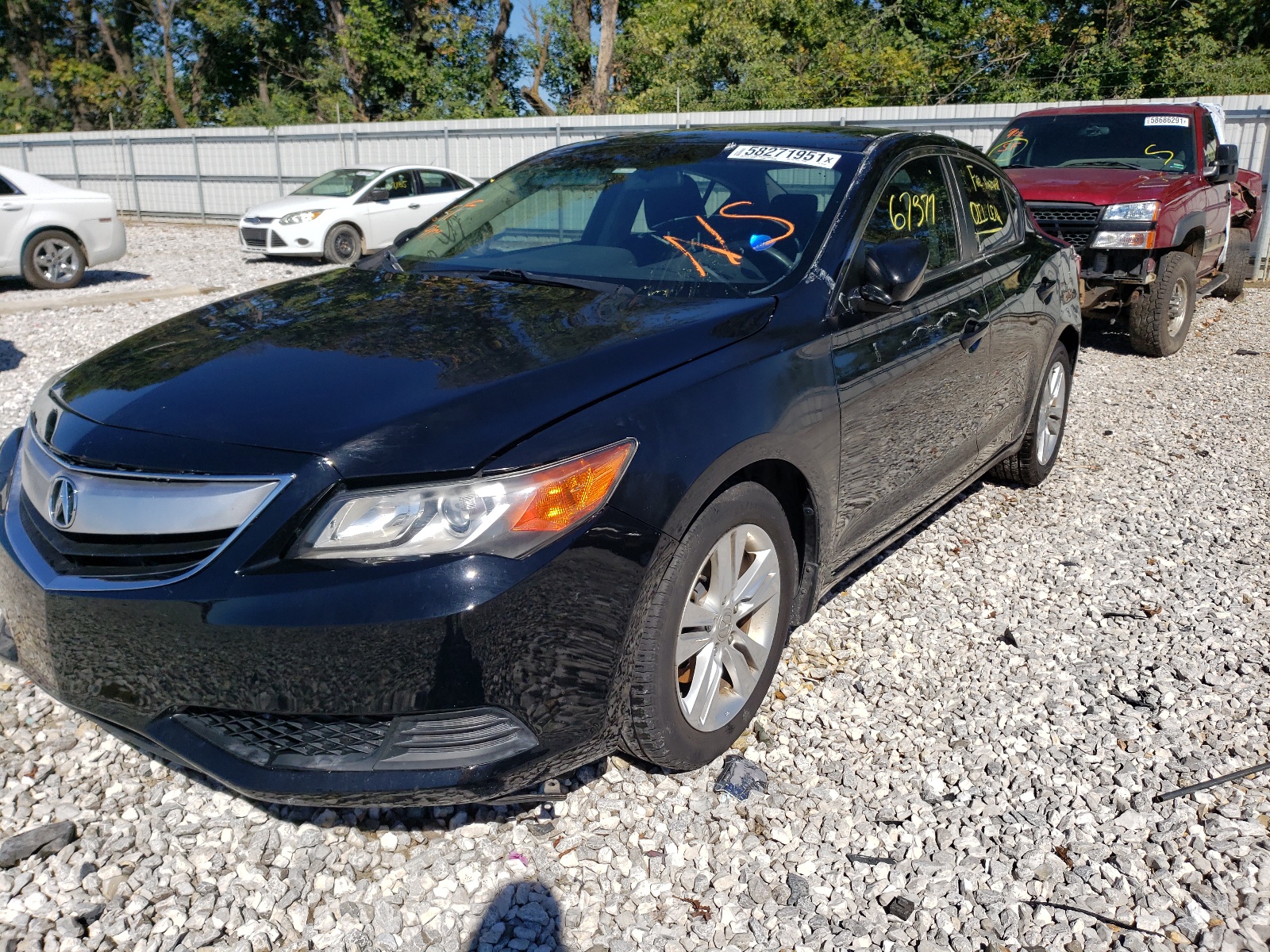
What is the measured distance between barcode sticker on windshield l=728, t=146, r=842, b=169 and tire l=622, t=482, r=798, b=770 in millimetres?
1386

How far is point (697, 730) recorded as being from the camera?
2781 mm

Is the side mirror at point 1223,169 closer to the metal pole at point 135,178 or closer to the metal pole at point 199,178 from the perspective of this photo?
the metal pole at point 199,178

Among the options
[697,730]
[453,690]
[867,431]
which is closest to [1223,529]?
[867,431]

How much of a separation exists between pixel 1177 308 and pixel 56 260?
12012mm

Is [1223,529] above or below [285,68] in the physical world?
below

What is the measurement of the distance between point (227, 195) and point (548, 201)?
74.4 feet

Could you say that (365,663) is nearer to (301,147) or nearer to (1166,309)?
(1166,309)

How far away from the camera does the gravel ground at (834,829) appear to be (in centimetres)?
239

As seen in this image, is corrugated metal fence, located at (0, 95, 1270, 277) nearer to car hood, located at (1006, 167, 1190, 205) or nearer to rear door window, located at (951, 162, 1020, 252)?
car hood, located at (1006, 167, 1190, 205)

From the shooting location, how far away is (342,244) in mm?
16016

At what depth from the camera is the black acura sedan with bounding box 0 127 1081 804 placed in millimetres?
2164

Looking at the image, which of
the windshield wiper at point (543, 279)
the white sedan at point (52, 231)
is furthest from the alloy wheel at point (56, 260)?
the windshield wiper at point (543, 279)

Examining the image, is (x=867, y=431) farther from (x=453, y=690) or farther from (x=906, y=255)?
(x=453, y=690)

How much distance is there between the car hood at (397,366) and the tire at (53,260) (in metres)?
10.6
